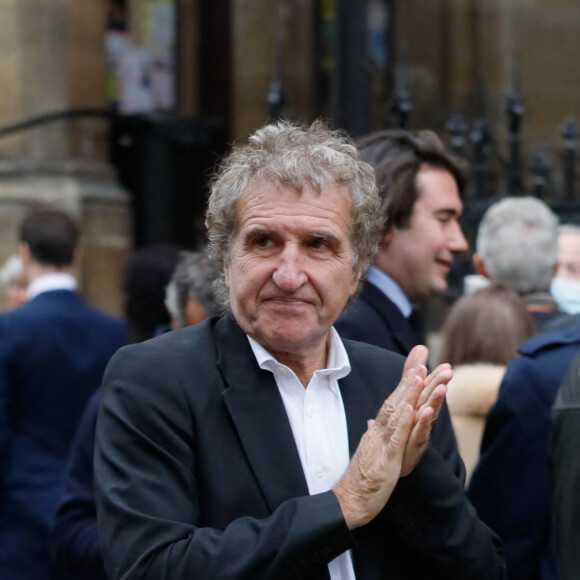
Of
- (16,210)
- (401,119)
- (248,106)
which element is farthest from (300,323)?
(248,106)

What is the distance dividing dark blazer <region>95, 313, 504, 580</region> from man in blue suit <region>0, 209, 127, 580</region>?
2.37m

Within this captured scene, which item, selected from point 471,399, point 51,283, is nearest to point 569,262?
point 471,399

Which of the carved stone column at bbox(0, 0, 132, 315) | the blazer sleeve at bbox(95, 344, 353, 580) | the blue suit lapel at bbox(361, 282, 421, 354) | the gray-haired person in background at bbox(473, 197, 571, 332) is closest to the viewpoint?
the blazer sleeve at bbox(95, 344, 353, 580)

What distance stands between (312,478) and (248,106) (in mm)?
8556

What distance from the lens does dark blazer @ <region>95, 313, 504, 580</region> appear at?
2.29 meters

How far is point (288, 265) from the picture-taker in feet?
8.23

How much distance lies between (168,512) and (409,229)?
5.55 ft

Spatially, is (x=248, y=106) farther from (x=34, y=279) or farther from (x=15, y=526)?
(x=15, y=526)

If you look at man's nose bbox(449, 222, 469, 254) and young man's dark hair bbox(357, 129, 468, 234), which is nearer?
young man's dark hair bbox(357, 129, 468, 234)

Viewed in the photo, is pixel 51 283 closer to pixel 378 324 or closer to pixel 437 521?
pixel 378 324

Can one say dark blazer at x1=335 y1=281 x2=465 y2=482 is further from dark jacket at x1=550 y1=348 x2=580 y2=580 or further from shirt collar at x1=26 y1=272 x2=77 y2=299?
shirt collar at x1=26 y1=272 x2=77 y2=299

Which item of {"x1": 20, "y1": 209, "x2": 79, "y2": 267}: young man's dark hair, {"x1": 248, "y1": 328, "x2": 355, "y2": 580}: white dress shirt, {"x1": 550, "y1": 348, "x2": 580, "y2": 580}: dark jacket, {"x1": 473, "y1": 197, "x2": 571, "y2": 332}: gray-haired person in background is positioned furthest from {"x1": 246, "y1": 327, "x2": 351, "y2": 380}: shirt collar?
{"x1": 20, "y1": 209, "x2": 79, "y2": 267}: young man's dark hair

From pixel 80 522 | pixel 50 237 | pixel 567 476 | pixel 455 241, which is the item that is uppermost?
pixel 455 241

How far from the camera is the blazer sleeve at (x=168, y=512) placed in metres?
2.27
